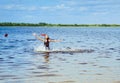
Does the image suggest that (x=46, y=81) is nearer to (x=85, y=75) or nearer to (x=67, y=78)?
(x=67, y=78)

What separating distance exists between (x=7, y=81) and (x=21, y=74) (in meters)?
2.60

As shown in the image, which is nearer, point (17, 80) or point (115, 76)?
point (17, 80)

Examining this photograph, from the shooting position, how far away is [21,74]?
2280 centimetres

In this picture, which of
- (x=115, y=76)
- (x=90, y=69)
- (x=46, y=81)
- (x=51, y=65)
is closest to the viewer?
(x=46, y=81)

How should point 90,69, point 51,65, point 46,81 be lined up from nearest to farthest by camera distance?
point 46,81 < point 90,69 < point 51,65

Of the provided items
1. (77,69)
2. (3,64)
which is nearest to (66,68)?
(77,69)

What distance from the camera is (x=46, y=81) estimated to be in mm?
20219

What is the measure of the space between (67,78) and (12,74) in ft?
11.8

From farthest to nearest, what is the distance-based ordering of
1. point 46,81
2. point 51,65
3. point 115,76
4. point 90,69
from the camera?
point 51,65, point 90,69, point 115,76, point 46,81

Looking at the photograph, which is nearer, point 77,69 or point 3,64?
point 77,69

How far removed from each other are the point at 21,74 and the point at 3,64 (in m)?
6.08

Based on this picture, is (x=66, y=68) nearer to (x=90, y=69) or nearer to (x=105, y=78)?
(x=90, y=69)

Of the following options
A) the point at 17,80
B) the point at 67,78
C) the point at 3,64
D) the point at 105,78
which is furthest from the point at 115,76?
the point at 3,64

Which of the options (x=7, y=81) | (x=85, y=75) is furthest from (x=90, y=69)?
(x=7, y=81)
